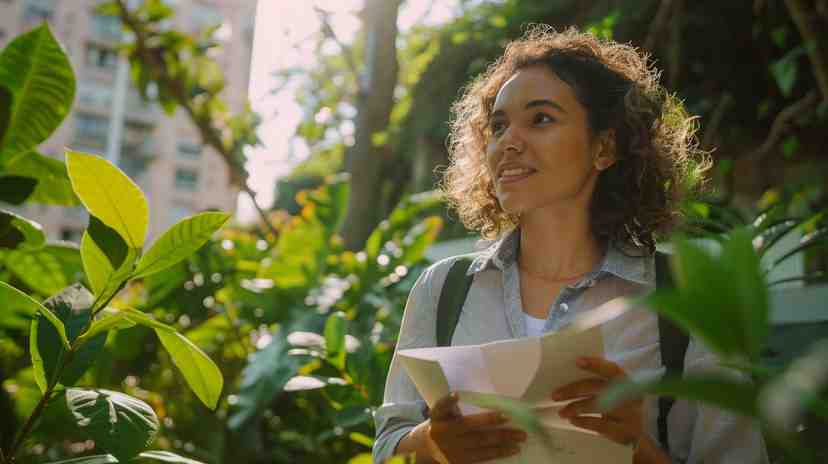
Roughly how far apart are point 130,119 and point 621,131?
108 ft

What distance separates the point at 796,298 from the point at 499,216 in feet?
3.15

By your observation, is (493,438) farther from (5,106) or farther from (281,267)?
(281,267)

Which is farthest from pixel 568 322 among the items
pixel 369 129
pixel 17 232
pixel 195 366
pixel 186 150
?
pixel 186 150

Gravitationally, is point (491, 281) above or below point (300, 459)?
above

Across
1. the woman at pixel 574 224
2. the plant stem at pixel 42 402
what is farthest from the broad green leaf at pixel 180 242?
the woman at pixel 574 224

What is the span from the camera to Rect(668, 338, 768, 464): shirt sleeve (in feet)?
3.69

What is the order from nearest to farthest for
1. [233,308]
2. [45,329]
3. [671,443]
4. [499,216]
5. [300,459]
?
[45,329], [671,443], [499,216], [300,459], [233,308]

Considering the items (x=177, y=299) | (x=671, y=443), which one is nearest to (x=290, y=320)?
(x=177, y=299)

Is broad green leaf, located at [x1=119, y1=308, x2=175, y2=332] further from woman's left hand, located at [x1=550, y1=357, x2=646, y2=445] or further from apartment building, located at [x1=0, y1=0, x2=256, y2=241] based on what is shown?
apartment building, located at [x1=0, y1=0, x2=256, y2=241]

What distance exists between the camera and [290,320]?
2.17 meters

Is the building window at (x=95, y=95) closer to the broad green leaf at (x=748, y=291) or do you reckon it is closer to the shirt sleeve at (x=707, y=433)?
the shirt sleeve at (x=707, y=433)

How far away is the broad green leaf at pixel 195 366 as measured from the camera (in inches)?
36.7

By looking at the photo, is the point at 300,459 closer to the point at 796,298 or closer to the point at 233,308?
the point at 233,308

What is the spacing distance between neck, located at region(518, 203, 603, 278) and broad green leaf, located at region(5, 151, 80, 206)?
761mm
